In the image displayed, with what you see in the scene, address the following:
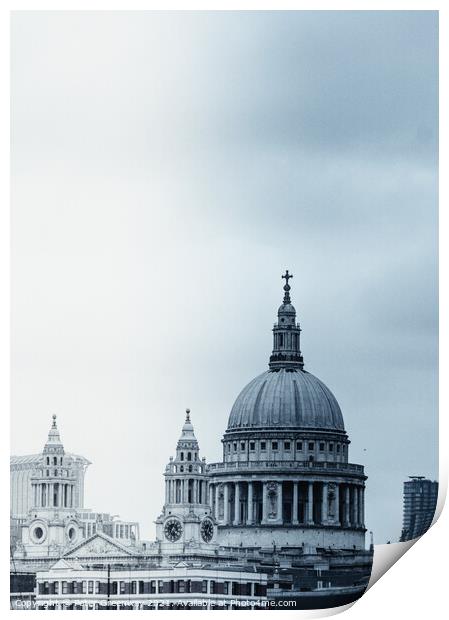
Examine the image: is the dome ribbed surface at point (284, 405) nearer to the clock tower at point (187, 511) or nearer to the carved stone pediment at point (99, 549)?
the clock tower at point (187, 511)

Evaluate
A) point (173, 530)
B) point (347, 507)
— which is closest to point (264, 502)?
point (347, 507)

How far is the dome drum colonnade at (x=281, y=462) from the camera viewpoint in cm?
6538

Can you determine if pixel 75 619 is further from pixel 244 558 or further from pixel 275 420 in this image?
pixel 275 420

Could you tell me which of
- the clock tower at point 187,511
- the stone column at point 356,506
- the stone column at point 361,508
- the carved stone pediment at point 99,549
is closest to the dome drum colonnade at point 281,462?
the clock tower at point 187,511

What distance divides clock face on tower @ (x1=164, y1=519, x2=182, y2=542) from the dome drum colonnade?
473cm

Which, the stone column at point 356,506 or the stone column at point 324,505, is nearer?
the stone column at point 356,506

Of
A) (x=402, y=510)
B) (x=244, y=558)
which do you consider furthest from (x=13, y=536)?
(x=402, y=510)

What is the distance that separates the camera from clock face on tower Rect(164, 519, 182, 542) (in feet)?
188

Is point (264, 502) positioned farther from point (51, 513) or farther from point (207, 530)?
point (51, 513)

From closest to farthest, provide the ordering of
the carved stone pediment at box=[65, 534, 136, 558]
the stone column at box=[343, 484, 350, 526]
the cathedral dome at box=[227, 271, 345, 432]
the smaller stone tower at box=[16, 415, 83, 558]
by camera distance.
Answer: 1. the smaller stone tower at box=[16, 415, 83, 558]
2. the carved stone pediment at box=[65, 534, 136, 558]
3. the cathedral dome at box=[227, 271, 345, 432]
4. the stone column at box=[343, 484, 350, 526]

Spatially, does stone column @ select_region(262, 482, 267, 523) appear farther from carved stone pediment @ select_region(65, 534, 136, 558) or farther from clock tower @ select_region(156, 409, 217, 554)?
carved stone pediment @ select_region(65, 534, 136, 558)

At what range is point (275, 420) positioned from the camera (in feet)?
235

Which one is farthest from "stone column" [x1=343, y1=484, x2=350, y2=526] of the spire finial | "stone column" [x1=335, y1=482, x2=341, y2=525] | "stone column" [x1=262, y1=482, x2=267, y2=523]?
the spire finial

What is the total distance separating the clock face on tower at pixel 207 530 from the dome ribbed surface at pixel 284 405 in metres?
2.67
